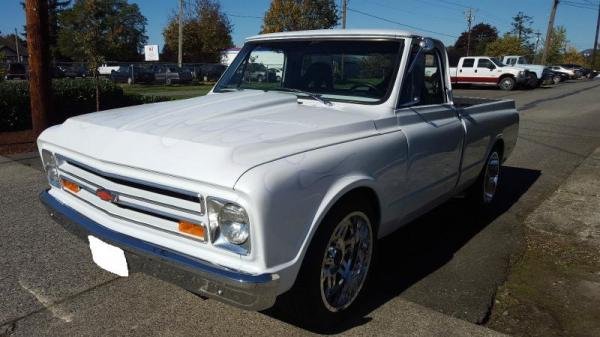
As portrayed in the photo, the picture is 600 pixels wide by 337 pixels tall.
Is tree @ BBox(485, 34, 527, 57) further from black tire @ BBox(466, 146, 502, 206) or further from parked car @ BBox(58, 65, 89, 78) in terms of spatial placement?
black tire @ BBox(466, 146, 502, 206)

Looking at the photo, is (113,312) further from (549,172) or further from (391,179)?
(549,172)

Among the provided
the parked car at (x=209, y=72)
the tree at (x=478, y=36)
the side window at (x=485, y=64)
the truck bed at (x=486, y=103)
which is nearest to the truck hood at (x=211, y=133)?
the truck bed at (x=486, y=103)

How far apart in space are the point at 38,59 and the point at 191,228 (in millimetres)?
7381

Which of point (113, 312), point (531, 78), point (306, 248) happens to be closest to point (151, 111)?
point (113, 312)

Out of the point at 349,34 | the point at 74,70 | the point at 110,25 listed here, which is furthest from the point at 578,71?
the point at 349,34

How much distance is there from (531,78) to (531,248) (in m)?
27.0

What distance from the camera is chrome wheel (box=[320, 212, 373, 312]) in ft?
9.56

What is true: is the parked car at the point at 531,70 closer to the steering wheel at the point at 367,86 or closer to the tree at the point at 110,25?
the steering wheel at the point at 367,86

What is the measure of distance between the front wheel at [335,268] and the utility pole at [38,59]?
24.1 ft

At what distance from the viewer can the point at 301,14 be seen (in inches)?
1412

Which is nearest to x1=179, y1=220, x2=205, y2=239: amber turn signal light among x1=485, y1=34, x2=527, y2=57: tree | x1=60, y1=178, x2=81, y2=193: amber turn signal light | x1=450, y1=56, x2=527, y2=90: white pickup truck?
x1=60, y1=178, x2=81, y2=193: amber turn signal light

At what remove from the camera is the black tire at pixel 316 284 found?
269 centimetres

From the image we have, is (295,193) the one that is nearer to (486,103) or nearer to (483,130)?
(483,130)

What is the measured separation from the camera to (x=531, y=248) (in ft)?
14.8
